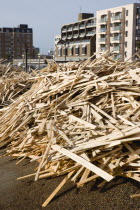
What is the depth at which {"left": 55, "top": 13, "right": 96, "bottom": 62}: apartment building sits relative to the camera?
73875 mm

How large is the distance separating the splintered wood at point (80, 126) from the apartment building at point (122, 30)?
2152 inches

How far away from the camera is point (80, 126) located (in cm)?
431

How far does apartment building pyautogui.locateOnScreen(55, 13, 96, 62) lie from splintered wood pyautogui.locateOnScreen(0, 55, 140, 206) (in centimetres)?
6560

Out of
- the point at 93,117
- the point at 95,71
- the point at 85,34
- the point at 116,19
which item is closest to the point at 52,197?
the point at 93,117

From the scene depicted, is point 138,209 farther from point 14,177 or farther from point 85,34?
point 85,34

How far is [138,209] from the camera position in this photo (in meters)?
3.27

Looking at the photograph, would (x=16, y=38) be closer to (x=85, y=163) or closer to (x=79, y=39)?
(x=79, y=39)

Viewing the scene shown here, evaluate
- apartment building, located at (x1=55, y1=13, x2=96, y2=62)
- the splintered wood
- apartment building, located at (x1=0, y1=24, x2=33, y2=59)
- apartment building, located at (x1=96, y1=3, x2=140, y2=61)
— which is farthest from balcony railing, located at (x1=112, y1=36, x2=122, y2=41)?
apartment building, located at (x1=0, y1=24, x2=33, y2=59)

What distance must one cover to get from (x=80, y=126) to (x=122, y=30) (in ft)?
200

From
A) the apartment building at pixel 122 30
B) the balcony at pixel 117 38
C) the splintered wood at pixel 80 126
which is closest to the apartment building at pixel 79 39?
the apartment building at pixel 122 30

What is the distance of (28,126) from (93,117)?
1.31 metres

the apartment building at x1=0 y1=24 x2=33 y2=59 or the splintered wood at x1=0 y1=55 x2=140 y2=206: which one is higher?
the apartment building at x1=0 y1=24 x2=33 y2=59

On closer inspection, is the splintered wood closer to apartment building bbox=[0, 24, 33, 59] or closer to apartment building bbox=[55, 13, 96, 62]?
apartment building bbox=[55, 13, 96, 62]

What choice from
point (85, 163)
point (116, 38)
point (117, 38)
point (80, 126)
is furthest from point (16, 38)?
point (85, 163)
